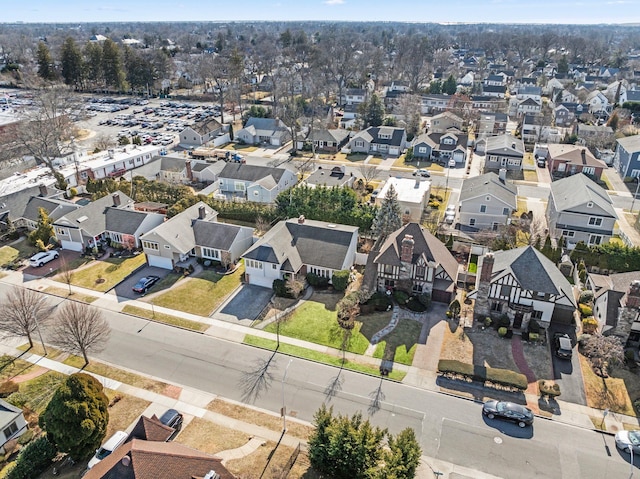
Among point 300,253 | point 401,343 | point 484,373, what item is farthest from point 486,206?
point 484,373

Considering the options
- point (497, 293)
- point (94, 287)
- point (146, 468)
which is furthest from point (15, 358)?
point (497, 293)

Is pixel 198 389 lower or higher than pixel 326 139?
lower

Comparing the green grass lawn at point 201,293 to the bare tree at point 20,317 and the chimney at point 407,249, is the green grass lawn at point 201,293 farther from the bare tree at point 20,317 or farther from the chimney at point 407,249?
the chimney at point 407,249

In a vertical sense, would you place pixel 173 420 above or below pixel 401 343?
below

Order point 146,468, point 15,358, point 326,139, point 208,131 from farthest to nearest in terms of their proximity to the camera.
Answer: point 208,131 < point 326,139 < point 15,358 < point 146,468

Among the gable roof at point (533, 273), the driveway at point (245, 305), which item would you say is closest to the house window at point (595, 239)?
the gable roof at point (533, 273)

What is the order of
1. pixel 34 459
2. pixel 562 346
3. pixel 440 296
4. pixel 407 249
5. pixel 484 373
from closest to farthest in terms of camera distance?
pixel 34 459 < pixel 484 373 < pixel 562 346 < pixel 407 249 < pixel 440 296

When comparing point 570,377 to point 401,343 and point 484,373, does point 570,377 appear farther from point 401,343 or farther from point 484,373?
point 401,343

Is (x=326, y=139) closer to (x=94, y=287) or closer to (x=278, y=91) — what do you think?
(x=278, y=91)
